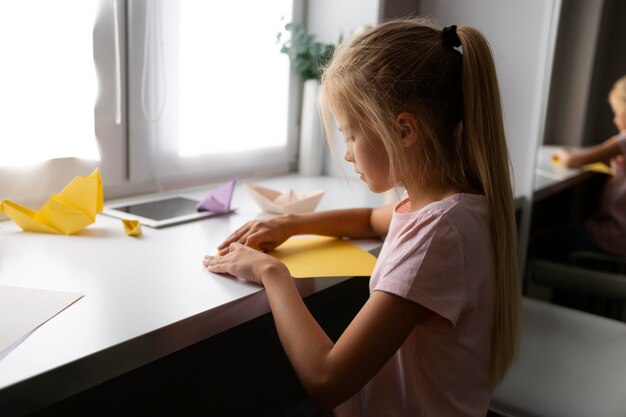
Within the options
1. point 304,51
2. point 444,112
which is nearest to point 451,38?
point 444,112

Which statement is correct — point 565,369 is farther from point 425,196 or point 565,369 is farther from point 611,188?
point 611,188

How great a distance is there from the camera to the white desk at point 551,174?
66.0 inches

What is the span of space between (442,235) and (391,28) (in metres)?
0.29

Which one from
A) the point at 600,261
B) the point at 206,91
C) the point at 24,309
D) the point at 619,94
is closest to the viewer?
the point at 24,309

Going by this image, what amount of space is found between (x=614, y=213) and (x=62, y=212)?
135cm

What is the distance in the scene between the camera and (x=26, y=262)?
89 centimetres

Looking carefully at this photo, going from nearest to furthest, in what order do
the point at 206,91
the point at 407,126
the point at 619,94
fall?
the point at 407,126
the point at 206,91
the point at 619,94

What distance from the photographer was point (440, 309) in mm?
730

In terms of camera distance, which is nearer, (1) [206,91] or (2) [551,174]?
(1) [206,91]

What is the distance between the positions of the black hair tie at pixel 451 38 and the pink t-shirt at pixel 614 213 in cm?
99

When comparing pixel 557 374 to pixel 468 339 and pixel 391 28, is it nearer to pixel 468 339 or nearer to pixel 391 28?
pixel 468 339

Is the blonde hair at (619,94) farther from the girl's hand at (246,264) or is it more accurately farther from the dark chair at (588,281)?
the girl's hand at (246,264)

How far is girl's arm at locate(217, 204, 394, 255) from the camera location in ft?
3.28

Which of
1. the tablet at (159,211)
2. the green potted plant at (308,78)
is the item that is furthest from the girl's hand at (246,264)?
the green potted plant at (308,78)
